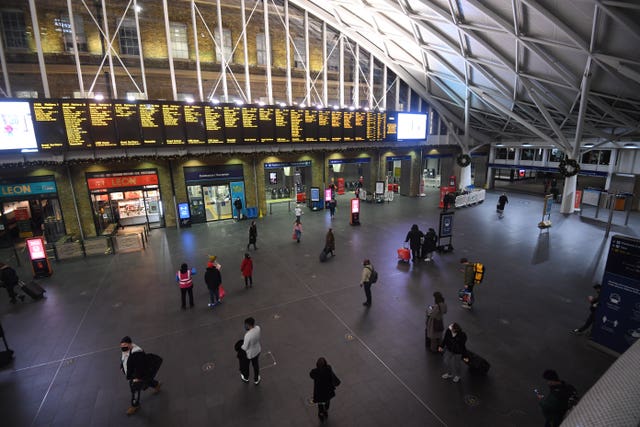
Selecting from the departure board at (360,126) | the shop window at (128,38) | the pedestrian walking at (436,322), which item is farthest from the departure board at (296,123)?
the pedestrian walking at (436,322)

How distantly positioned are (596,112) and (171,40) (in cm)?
2571

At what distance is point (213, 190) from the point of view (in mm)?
20625

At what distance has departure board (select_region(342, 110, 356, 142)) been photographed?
71.0 feet

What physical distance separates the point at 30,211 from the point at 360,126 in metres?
19.7

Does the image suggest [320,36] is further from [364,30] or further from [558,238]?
[558,238]

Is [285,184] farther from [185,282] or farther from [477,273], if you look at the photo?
[477,273]

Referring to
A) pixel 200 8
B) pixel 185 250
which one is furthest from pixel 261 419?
pixel 200 8

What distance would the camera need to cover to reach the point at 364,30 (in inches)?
829

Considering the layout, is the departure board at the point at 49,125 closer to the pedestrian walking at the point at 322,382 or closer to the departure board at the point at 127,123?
the departure board at the point at 127,123

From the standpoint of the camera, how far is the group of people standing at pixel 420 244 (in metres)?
12.8

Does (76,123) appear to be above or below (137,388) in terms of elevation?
above

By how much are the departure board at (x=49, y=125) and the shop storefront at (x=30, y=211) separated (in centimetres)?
230

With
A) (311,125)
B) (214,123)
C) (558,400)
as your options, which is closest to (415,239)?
(558,400)

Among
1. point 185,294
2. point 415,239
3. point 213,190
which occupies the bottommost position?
point 185,294
